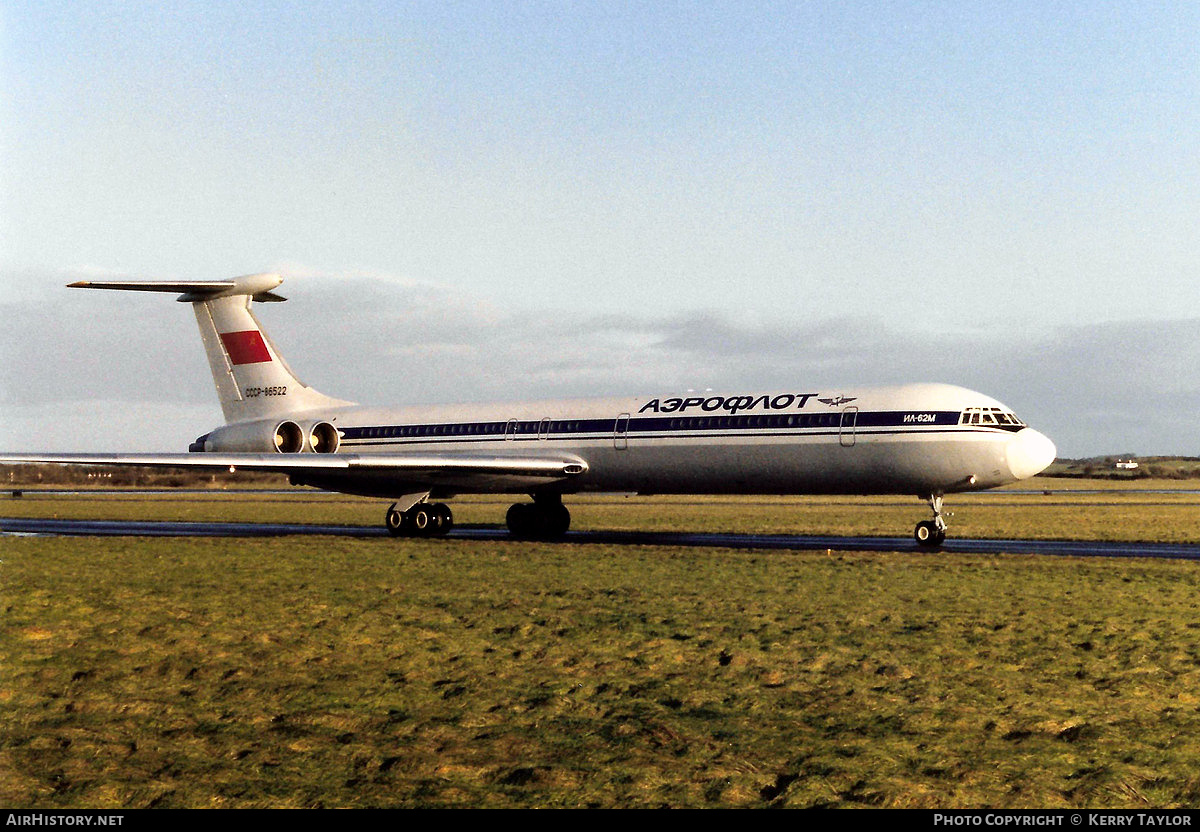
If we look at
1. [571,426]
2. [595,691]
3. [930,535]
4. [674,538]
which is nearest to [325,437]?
[571,426]

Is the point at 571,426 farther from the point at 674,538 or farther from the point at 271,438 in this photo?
the point at 271,438

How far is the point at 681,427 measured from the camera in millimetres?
28906

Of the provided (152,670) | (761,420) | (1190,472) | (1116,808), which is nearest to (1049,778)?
(1116,808)

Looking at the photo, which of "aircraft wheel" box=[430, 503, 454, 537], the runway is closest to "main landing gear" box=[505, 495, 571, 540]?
the runway

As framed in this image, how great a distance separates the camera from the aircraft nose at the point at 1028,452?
25.1 meters

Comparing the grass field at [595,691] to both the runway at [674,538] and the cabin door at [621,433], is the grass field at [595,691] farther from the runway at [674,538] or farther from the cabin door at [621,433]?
the cabin door at [621,433]

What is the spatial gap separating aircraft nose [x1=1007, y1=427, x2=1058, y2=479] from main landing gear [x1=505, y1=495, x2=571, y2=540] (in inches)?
538

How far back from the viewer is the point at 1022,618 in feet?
44.7

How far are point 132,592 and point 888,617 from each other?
1032 cm

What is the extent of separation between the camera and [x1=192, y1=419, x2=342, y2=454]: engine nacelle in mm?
35500

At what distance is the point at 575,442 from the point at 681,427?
12.2 feet

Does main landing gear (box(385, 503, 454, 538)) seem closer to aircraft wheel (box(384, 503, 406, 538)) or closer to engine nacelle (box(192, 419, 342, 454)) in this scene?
aircraft wheel (box(384, 503, 406, 538))

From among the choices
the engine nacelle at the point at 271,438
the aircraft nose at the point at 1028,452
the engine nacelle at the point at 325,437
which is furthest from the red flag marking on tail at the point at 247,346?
the aircraft nose at the point at 1028,452

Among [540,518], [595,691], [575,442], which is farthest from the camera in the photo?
[540,518]
